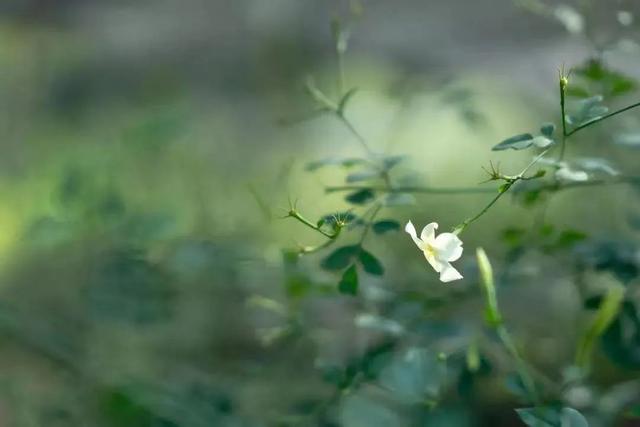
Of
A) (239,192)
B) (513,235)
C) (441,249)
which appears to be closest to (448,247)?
(441,249)

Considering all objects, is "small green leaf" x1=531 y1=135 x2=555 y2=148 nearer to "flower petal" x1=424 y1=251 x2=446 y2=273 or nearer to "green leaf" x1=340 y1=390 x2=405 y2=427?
"flower petal" x1=424 y1=251 x2=446 y2=273

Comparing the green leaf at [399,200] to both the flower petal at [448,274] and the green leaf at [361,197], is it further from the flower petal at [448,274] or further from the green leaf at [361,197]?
the flower petal at [448,274]

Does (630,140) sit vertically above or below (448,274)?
above

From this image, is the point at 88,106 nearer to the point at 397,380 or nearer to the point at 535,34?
the point at 535,34

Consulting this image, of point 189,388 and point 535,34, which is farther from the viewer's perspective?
point 535,34

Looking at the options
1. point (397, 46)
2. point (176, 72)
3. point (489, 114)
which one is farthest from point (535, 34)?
point (176, 72)

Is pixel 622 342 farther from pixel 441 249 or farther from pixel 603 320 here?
pixel 441 249
